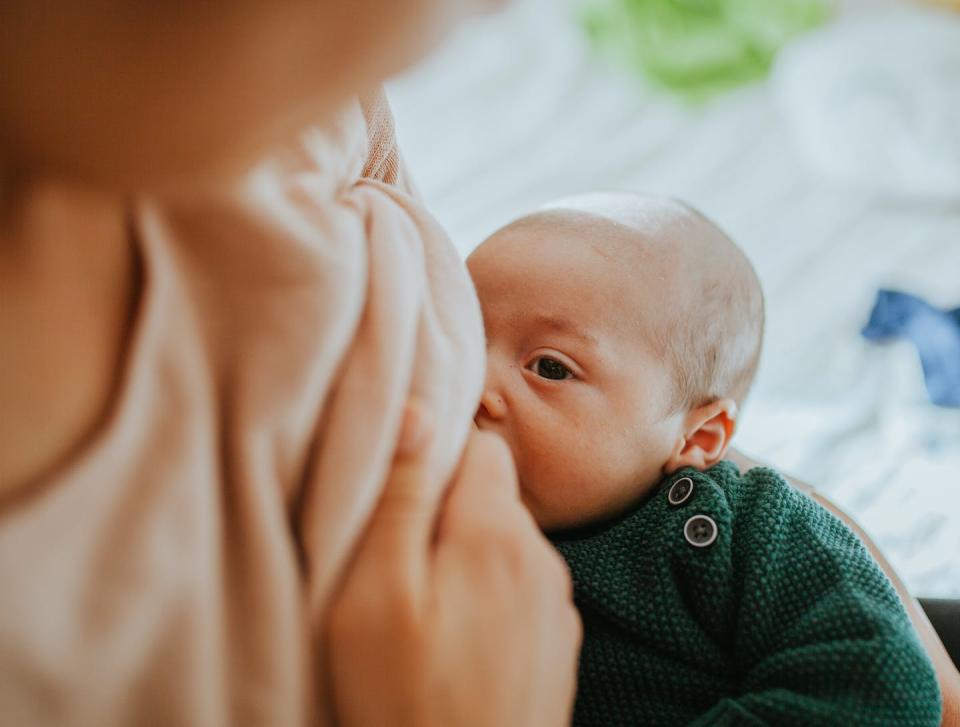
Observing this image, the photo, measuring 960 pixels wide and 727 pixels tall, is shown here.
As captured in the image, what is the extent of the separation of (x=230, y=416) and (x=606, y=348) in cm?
54

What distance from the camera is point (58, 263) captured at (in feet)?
1.38

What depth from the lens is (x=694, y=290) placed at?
1.01 metres

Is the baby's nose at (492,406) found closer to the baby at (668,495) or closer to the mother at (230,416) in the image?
the baby at (668,495)

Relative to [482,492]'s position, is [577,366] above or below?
below

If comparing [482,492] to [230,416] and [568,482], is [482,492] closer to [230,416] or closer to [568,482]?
[230,416]

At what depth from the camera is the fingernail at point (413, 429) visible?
506 mm

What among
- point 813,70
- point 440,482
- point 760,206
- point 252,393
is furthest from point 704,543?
point 813,70

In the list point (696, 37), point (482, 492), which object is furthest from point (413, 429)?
point (696, 37)

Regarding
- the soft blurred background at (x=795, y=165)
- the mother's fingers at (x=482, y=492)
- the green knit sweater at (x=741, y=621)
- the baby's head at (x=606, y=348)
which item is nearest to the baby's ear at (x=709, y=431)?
the baby's head at (x=606, y=348)

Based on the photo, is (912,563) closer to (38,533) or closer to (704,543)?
(704,543)

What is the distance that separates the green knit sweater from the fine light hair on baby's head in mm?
159

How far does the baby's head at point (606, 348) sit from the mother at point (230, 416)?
0.34 meters

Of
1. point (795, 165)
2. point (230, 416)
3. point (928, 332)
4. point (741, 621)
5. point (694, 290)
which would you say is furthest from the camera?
point (795, 165)

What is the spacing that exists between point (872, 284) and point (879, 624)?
3.97ft
